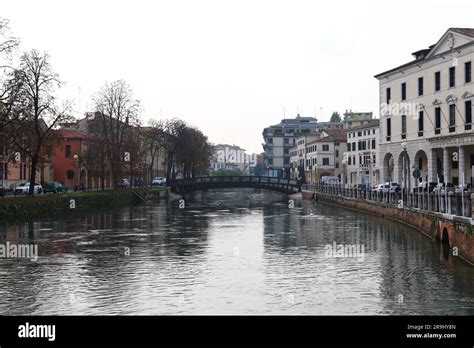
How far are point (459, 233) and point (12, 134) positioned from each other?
3321cm

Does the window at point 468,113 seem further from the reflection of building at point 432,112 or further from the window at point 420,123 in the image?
the window at point 420,123

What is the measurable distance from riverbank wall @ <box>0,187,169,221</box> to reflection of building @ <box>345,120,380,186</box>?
35.8 meters

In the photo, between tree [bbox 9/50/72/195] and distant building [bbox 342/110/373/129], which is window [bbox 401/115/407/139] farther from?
distant building [bbox 342/110/373/129]

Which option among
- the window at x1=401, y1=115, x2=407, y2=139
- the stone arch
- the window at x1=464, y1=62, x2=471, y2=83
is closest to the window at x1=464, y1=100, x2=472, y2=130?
the window at x1=464, y1=62, x2=471, y2=83

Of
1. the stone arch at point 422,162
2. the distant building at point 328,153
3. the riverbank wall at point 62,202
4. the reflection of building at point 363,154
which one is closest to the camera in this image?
the riverbank wall at point 62,202

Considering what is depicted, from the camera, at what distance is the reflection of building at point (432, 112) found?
50656mm

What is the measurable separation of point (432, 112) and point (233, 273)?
116 ft

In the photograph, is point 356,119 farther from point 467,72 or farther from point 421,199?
point 421,199

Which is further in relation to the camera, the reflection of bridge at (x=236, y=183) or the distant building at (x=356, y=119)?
the distant building at (x=356, y=119)

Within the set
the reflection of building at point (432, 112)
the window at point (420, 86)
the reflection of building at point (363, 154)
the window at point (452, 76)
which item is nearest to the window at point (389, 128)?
the reflection of building at point (432, 112)

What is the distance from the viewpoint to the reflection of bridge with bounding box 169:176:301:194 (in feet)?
329

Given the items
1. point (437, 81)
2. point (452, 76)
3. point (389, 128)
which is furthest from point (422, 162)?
point (452, 76)

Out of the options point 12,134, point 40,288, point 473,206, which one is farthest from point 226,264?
point 12,134

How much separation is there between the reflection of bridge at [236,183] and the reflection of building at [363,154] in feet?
32.5
